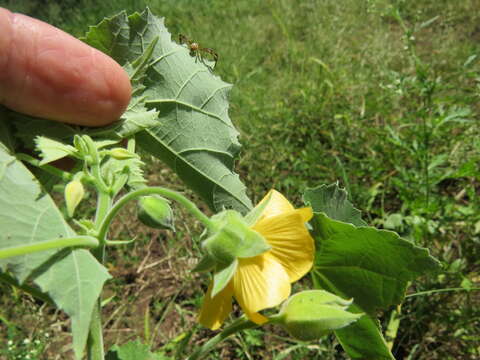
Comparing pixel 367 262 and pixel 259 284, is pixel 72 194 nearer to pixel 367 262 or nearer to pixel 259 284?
pixel 259 284

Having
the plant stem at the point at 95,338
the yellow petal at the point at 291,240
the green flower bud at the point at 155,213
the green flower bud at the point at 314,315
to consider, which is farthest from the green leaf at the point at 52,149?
the green flower bud at the point at 314,315

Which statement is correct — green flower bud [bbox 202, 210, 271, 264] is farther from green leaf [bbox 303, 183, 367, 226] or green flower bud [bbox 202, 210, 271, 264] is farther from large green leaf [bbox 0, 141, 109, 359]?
green leaf [bbox 303, 183, 367, 226]

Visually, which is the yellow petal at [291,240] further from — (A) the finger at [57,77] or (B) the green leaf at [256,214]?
(A) the finger at [57,77]

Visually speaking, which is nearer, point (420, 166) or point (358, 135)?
point (420, 166)

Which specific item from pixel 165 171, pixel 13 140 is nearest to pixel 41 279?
pixel 13 140

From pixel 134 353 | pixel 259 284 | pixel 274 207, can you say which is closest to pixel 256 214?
pixel 274 207

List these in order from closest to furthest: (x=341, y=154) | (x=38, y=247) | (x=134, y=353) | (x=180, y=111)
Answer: (x=38, y=247), (x=180, y=111), (x=134, y=353), (x=341, y=154)

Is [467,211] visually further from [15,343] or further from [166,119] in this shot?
[15,343]
